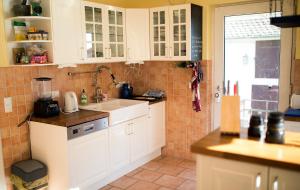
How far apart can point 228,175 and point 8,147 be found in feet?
7.38

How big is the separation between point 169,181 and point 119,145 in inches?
29.9

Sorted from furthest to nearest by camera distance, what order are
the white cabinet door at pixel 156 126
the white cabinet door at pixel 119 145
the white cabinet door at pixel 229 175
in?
the white cabinet door at pixel 156 126
the white cabinet door at pixel 119 145
the white cabinet door at pixel 229 175

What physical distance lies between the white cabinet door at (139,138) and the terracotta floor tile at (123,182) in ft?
0.84

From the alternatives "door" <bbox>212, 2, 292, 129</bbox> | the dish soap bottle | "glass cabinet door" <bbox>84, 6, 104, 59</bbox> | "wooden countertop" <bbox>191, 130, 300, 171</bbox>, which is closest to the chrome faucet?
the dish soap bottle

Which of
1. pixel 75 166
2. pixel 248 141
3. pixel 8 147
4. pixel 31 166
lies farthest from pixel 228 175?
pixel 8 147

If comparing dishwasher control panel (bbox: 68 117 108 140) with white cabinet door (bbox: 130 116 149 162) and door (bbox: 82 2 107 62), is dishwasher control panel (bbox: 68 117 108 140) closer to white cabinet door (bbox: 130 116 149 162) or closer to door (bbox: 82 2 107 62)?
white cabinet door (bbox: 130 116 149 162)

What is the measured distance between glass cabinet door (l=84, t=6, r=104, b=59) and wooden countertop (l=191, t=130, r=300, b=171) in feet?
6.46

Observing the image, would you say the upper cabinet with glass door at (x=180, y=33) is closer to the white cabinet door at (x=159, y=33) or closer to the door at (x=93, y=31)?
the white cabinet door at (x=159, y=33)

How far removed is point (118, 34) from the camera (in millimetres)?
3875

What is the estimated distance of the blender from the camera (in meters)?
3.10

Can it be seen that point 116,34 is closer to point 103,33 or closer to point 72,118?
point 103,33

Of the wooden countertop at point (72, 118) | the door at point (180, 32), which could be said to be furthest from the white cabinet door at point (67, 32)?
the door at point (180, 32)

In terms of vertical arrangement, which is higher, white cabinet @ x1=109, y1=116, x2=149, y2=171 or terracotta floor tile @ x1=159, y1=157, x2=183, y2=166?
white cabinet @ x1=109, y1=116, x2=149, y2=171

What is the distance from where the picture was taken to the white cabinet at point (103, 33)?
11.2 feet
